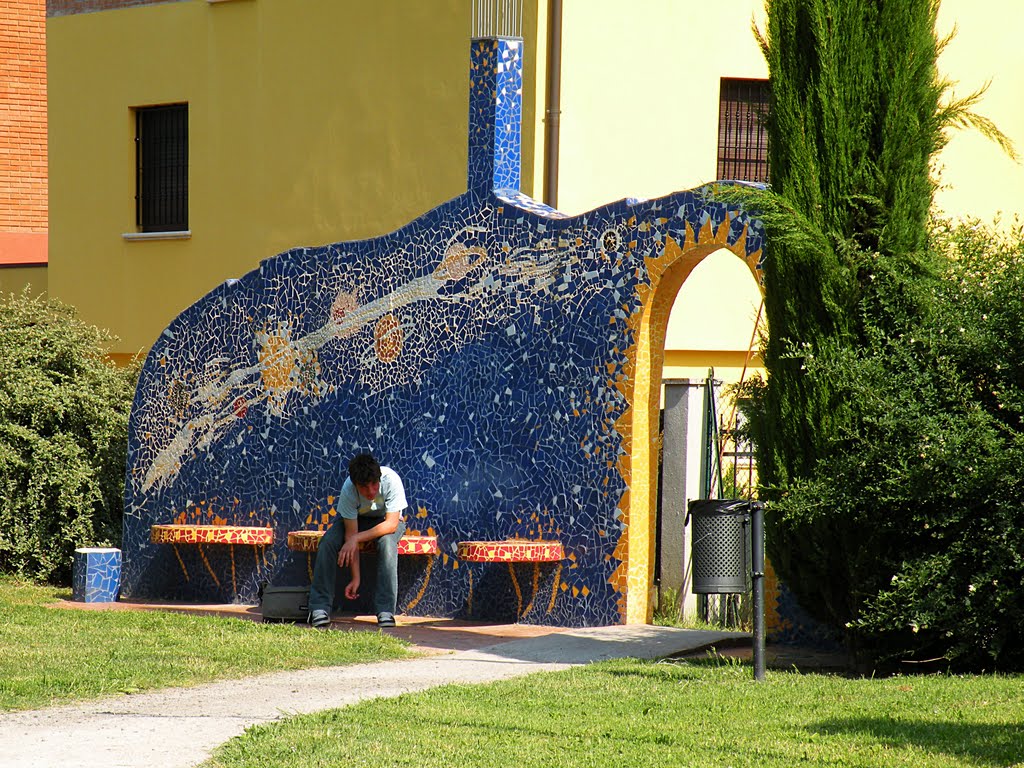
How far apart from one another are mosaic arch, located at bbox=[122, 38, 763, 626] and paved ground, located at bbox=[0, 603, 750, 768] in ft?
2.33

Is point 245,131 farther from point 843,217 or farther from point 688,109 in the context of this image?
point 843,217

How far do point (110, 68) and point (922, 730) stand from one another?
1755 centimetres

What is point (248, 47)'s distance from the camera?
20578mm

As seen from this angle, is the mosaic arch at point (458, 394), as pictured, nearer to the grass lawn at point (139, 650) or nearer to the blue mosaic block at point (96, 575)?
the blue mosaic block at point (96, 575)

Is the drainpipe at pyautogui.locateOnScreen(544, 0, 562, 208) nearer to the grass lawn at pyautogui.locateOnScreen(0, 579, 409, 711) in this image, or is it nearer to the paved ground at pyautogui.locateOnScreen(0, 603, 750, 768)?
the paved ground at pyautogui.locateOnScreen(0, 603, 750, 768)

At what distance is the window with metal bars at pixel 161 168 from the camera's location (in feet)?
71.0

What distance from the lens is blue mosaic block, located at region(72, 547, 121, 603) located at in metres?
13.9

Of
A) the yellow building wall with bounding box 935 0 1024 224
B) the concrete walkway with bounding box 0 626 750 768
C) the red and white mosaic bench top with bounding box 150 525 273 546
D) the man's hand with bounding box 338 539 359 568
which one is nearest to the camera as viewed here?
the concrete walkway with bounding box 0 626 750 768

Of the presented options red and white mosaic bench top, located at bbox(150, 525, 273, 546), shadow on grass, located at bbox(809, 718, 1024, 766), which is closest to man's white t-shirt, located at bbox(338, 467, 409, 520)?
red and white mosaic bench top, located at bbox(150, 525, 273, 546)

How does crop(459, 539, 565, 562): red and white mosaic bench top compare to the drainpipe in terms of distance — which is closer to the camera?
crop(459, 539, 565, 562): red and white mosaic bench top

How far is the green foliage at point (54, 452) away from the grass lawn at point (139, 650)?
2002 millimetres

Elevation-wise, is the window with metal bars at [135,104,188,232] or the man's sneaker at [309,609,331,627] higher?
the window with metal bars at [135,104,188,232]

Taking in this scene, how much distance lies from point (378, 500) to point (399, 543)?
389 mm

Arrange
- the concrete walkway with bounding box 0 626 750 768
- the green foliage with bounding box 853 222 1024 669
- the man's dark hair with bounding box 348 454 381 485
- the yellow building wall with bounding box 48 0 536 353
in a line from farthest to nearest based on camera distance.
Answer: the yellow building wall with bounding box 48 0 536 353 < the man's dark hair with bounding box 348 454 381 485 < the green foliage with bounding box 853 222 1024 669 < the concrete walkway with bounding box 0 626 750 768
